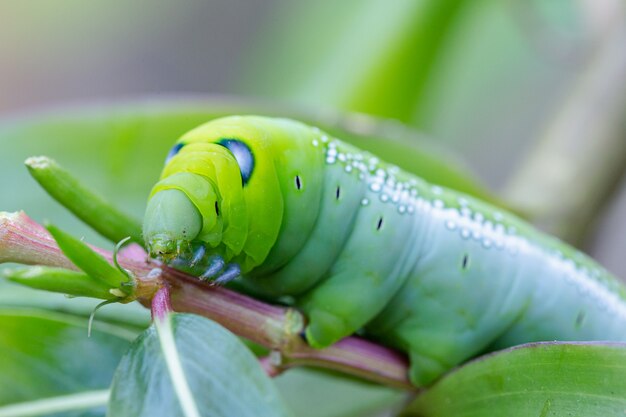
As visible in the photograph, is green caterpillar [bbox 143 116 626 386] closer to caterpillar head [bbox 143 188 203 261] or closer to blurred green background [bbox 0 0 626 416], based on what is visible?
caterpillar head [bbox 143 188 203 261]

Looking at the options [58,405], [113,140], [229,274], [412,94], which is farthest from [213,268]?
[412,94]

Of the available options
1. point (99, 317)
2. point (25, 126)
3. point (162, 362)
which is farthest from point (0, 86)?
point (162, 362)

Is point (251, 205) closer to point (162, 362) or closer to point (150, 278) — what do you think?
point (150, 278)

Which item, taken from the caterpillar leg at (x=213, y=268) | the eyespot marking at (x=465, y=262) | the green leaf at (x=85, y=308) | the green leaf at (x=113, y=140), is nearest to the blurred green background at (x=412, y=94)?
the green leaf at (x=113, y=140)

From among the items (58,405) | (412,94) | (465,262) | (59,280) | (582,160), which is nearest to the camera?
(59,280)

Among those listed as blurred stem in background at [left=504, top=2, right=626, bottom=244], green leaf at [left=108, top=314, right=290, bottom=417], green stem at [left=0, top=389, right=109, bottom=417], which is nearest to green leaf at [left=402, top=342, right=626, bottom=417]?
green leaf at [left=108, top=314, right=290, bottom=417]

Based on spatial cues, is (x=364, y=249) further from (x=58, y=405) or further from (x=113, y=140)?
(x=113, y=140)
